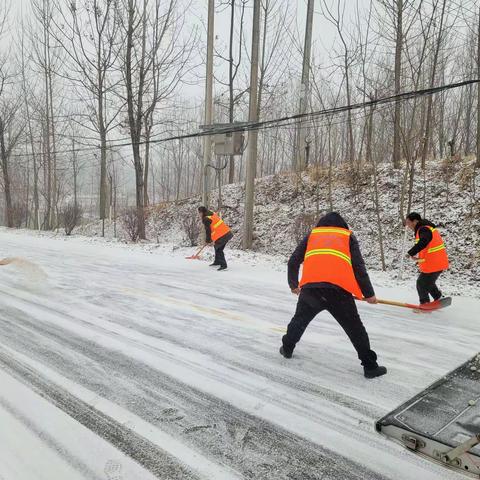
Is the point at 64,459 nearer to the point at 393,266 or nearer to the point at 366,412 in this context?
the point at 366,412

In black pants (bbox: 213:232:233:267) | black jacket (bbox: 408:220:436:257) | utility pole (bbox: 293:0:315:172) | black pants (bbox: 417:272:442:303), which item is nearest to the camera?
black jacket (bbox: 408:220:436:257)

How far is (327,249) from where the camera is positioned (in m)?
4.48

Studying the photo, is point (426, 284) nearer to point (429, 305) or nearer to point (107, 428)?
point (429, 305)

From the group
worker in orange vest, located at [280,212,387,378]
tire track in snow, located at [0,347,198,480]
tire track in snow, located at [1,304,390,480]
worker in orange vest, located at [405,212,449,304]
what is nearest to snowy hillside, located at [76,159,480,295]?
worker in orange vest, located at [405,212,449,304]

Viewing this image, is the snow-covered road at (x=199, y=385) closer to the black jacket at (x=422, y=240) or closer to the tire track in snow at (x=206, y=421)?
the tire track in snow at (x=206, y=421)

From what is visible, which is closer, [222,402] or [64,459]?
Answer: [64,459]

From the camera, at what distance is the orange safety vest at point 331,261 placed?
4.40m

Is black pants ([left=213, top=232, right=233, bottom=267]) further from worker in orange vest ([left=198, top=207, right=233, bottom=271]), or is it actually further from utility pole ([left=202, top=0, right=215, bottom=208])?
utility pole ([left=202, top=0, right=215, bottom=208])

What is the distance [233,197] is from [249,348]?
16117 millimetres

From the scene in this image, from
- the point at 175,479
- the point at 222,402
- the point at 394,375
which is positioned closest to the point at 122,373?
the point at 222,402

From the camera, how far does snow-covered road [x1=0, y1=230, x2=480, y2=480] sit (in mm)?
3064

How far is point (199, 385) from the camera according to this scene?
14.0ft

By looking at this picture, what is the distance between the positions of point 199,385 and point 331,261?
1.74 m

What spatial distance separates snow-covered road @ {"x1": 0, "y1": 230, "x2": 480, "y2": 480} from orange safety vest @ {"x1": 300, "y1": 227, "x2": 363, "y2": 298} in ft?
3.21
